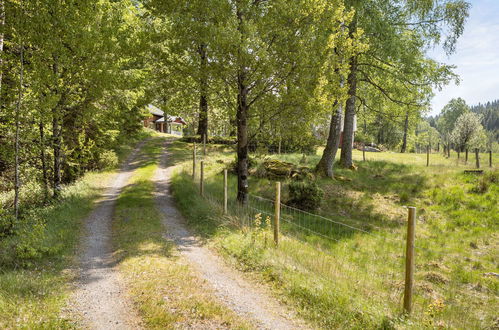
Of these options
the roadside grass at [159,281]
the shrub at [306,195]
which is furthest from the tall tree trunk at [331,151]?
the roadside grass at [159,281]

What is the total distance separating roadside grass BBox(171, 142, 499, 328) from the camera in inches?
222

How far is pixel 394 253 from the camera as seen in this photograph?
1038 cm

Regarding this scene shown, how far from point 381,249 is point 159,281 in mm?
7439

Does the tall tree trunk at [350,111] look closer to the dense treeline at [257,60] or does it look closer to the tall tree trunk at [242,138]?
the dense treeline at [257,60]

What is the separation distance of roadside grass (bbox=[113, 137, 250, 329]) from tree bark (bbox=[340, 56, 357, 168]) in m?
12.7

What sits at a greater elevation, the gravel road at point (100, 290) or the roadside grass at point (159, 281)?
the roadside grass at point (159, 281)

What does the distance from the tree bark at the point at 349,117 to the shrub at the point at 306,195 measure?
22.3 ft

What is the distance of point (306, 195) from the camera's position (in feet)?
46.2

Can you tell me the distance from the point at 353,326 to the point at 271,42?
9.34 m

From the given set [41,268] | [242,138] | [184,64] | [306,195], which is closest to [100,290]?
[41,268]

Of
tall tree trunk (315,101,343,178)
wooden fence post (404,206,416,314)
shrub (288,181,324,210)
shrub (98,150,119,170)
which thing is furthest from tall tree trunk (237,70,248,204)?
shrub (98,150,119,170)

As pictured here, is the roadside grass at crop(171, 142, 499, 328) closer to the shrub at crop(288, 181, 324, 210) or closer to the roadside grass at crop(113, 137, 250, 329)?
the shrub at crop(288, 181, 324, 210)

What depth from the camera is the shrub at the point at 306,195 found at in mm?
14023

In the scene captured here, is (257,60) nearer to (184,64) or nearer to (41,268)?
(184,64)
